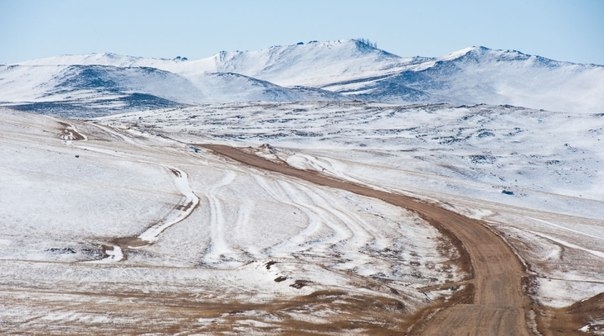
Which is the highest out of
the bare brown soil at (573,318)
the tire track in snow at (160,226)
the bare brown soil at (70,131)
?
the bare brown soil at (70,131)

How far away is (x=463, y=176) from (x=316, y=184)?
91.8ft

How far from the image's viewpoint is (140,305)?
73.3ft

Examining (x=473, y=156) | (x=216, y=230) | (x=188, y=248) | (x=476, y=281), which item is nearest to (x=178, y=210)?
(x=216, y=230)

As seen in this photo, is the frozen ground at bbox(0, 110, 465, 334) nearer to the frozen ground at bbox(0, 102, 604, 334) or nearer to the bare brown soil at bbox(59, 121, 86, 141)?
the frozen ground at bbox(0, 102, 604, 334)

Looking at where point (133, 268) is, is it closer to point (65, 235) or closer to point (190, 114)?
point (65, 235)

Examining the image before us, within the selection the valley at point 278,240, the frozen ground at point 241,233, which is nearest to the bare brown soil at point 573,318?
the valley at point 278,240

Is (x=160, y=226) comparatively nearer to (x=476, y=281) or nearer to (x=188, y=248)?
(x=188, y=248)

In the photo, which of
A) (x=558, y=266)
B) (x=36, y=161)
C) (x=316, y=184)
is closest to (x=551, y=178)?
(x=316, y=184)

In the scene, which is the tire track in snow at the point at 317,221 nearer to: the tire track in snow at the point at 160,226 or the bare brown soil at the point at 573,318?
the tire track in snow at the point at 160,226

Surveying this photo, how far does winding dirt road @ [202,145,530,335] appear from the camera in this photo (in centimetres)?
2402

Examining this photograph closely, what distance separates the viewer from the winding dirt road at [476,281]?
24.0 m

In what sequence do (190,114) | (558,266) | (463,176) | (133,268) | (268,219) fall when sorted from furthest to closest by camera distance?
(190,114) → (463,176) → (268,219) → (558,266) → (133,268)

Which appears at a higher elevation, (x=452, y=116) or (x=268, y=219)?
(x=452, y=116)

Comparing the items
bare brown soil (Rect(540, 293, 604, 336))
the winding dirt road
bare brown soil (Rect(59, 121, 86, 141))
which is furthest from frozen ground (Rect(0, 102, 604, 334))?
bare brown soil (Rect(540, 293, 604, 336))
